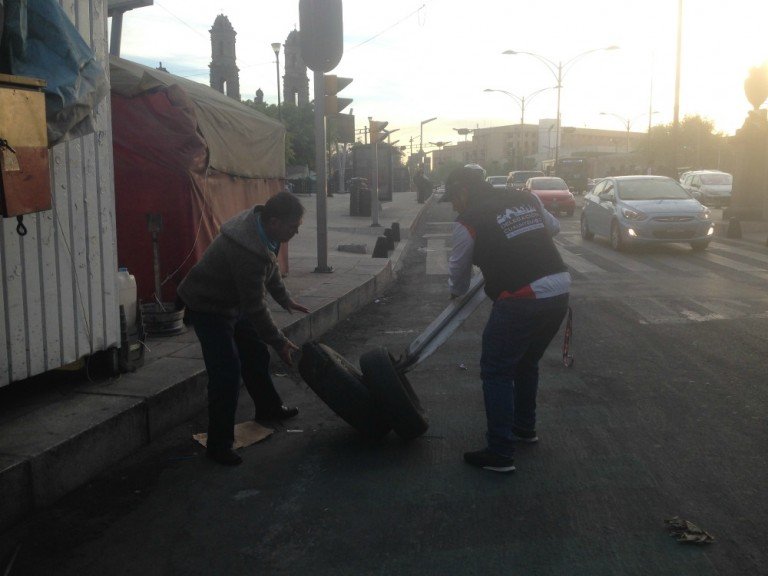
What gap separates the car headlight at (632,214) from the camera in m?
15.2

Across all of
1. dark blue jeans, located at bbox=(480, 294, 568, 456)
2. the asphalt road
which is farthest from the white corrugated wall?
dark blue jeans, located at bbox=(480, 294, 568, 456)

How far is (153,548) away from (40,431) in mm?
1213

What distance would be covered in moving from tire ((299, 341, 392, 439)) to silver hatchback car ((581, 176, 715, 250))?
11.8 meters

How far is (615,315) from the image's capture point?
8.77 m

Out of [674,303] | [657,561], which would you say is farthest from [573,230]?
[657,561]

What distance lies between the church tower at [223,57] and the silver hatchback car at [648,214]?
3061 inches

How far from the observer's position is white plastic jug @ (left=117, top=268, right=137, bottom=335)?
590 centimetres

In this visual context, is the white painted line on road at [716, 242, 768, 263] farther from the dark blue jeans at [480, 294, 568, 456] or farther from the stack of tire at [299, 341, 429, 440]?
the stack of tire at [299, 341, 429, 440]

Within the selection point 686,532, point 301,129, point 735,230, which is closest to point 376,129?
point 735,230

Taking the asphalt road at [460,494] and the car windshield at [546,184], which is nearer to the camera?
the asphalt road at [460,494]

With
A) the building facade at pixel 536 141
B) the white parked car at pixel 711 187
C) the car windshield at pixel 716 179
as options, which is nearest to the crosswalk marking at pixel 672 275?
the white parked car at pixel 711 187

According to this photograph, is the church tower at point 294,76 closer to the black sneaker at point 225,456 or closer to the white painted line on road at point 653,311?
the white painted line on road at point 653,311

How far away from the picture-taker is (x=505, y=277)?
13.4 ft

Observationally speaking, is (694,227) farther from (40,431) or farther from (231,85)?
(231,85)
